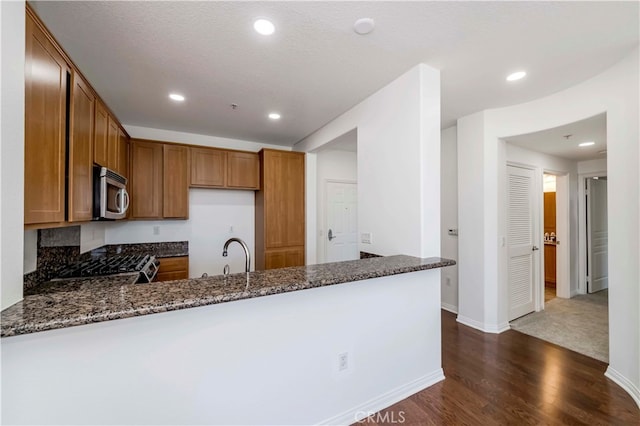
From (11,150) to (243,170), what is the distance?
2.98 m

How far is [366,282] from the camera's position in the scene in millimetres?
1798

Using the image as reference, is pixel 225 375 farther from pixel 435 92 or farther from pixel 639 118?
pixel 639 118

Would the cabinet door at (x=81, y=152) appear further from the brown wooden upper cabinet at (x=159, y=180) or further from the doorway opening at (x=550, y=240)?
the doorway opening at (x=550, y=240)

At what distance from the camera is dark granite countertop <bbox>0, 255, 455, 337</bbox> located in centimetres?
100

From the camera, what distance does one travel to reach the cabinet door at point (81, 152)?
1.65 m

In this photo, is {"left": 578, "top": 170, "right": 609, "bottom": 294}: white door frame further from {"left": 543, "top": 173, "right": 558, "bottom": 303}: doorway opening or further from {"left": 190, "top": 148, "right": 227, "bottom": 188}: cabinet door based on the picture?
{"left": 190, "top": 148, "right": 227, "bottom": 188}: cabinet door

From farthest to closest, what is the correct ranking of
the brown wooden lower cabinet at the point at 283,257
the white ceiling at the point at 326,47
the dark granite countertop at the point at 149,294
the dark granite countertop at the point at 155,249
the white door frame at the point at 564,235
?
the white door frame at the point at 564,235
the brown wooden lower cabinet at the point at 283,257
the dark granite countertop at the point at 155,249
the white ceiling at the point at 326,47
the dark granite countertop at the point at 149,294

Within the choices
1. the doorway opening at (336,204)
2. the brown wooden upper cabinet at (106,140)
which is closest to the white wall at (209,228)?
the brown wooden upper cabinet at (106,140)

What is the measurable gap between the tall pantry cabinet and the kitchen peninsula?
216cm

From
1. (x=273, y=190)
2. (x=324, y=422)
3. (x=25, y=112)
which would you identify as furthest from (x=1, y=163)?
(x=273, y=190)

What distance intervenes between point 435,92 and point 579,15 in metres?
0.88

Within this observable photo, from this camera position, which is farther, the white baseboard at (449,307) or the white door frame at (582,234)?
the white door frame at (582,234)

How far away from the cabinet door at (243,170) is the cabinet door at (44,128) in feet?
7.60

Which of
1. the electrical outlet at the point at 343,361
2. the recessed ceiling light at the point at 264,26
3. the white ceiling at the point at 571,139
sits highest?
the recessed ceiling light at the point at 264,26
